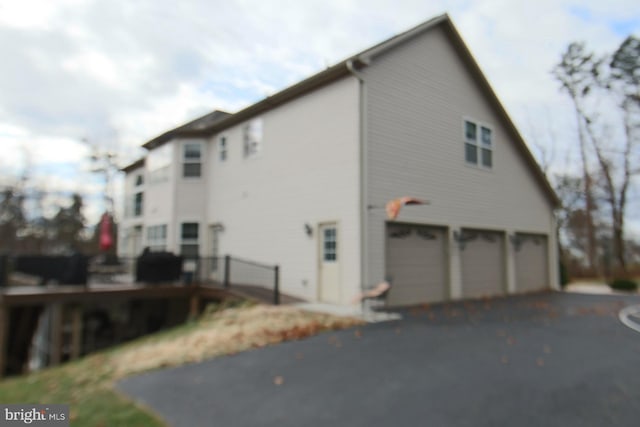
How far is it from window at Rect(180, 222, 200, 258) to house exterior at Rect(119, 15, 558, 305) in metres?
0.04

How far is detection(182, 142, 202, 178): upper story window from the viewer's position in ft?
55.1

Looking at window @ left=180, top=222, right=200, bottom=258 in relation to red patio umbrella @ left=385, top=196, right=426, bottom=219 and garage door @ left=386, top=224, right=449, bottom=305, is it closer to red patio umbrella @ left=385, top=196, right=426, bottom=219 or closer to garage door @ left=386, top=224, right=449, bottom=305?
garage door @ left=386, top=224, right=449, bottom=305

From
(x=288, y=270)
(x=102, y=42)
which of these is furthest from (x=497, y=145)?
(x=102, y=42)

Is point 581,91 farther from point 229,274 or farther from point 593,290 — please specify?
point 229,274

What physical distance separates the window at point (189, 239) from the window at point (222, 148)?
9.07 ft

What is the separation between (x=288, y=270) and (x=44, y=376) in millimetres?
6225

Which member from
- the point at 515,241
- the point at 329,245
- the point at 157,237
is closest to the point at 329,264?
the point at 329,245

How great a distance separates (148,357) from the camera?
7773mm

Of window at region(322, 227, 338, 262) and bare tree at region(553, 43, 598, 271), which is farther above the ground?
bare tree at region(553, 43, 598, 271)

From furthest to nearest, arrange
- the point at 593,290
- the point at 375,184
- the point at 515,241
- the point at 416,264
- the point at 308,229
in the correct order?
Answer: the point at 593,290 < the point at 515,241 < the point at 416,264 < the point at 308,229 < the point at 375,184

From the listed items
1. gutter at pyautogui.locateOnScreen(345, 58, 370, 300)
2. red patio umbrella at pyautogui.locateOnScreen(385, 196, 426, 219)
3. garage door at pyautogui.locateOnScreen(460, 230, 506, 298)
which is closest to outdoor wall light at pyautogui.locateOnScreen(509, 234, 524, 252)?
garage door at pyautogui.locateOnScreen(460, 230, 506, 298)

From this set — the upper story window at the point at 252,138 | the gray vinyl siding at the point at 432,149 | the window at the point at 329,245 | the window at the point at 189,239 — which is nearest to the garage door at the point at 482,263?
the gray vinyl siding at the point at 432,149

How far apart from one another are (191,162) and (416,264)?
9478 millimetres

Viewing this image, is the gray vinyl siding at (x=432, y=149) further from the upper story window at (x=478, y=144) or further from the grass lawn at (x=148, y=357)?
the grass lawn at (x=148, y=357)
